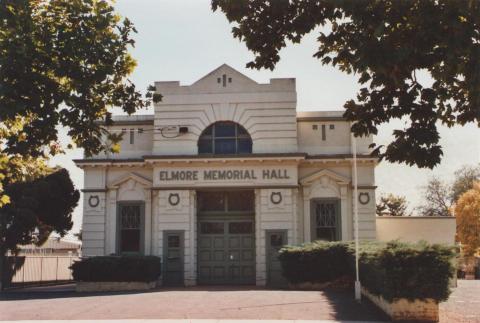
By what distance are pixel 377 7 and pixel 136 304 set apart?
40.4 ft

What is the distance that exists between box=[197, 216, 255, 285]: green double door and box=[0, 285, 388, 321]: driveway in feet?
17.2

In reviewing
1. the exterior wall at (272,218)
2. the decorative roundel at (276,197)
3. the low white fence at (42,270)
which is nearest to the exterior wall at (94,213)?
the low white fence at (42,270)

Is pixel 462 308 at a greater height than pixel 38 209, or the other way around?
pixel 38 209

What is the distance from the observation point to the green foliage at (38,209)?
27953 millimetres

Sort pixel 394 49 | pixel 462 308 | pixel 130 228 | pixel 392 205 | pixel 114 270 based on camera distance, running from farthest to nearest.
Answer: pixel 392 205, pixel 130 228, pixel 114 270, pixel 462 308, pixel 394 49

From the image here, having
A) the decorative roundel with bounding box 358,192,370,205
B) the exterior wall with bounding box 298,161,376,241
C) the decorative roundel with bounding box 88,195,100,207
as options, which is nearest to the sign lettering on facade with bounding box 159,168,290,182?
the exterior wall with bounding box 298,161,376,241

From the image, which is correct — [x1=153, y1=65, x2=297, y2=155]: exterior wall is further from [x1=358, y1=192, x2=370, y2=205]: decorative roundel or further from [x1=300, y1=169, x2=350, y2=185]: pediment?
[x1=358, y1=192, x2=370, y2=205]: decorative roundel

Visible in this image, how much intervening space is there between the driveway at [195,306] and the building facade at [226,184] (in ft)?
17.3

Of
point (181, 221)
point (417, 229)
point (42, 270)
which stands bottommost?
point (42, 270)

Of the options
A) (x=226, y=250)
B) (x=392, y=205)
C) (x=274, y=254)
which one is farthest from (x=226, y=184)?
(x=392, y=205)

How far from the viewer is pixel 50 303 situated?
18703mm

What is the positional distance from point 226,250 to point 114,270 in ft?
17.1

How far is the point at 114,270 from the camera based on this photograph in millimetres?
24094

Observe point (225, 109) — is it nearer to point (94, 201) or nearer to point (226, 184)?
point (226, 184)
